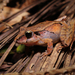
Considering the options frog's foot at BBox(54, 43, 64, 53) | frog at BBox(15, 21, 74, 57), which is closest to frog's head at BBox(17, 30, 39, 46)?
→ frog at BBox(15, 21, 74, 57)

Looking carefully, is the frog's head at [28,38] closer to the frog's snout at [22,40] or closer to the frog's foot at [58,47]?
the frog's snout at [22,40]

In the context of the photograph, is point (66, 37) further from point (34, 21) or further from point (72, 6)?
point (72, 6)

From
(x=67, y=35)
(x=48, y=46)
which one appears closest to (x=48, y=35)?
(x=48, y=46)

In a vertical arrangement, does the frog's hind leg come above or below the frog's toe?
above

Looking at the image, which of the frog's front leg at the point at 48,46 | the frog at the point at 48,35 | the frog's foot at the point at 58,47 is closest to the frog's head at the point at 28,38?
the frog at the point at 48,35

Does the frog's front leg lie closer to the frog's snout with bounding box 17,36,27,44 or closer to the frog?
the frog

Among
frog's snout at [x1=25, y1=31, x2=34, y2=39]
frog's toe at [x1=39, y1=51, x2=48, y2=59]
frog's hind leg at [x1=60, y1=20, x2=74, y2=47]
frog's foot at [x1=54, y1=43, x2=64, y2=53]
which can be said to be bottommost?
frog's toe at [x1=39, y1=51, x2=48, y2=59]

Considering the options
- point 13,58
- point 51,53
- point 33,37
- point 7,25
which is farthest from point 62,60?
point 7,25

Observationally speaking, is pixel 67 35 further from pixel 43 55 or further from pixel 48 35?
pixel 43 55
